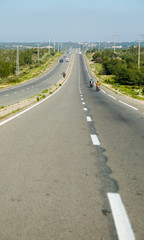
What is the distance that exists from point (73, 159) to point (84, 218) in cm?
296

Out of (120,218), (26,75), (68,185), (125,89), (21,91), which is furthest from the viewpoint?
(26,75)

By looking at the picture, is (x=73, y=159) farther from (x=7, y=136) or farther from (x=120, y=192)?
(x=7, y=136)

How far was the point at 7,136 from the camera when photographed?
9289 mm

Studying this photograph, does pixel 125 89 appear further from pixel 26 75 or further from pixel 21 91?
pixel 26 75

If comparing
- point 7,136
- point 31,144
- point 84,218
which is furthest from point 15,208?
point 7,136

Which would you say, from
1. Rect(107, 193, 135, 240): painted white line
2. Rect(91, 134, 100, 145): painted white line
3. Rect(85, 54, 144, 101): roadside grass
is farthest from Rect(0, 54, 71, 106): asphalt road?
Rect(107, 193, 135, 240): painted white line

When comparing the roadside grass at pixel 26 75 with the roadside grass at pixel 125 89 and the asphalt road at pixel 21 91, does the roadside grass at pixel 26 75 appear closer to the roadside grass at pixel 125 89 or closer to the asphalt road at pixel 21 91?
the asphalt road at pixel 21 91

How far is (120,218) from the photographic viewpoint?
3852 mm

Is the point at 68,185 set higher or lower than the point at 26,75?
lower

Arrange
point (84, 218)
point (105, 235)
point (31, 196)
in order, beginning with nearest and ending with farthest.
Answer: point (105, 235)
point (84, 218)
point (31, 196)

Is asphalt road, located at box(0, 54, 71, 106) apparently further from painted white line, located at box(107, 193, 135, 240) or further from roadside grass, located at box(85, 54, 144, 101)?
painted white line, located at box(107, 193, 135, 240)

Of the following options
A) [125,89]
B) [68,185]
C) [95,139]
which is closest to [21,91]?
[125,89]

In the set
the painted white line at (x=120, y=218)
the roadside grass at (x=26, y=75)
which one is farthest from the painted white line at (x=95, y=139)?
the roadside grass at (x=26, y=75)

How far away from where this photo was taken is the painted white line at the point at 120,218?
343 cm
